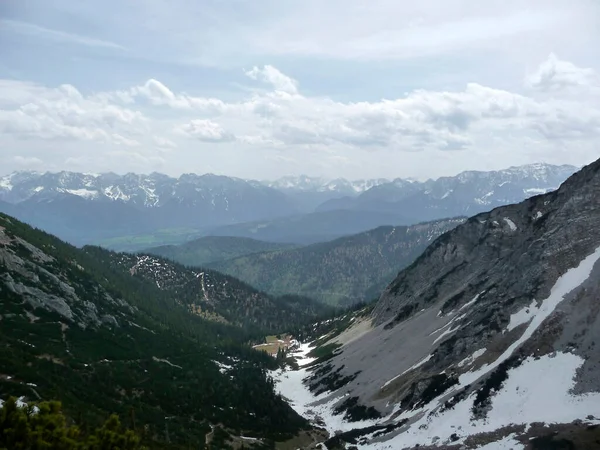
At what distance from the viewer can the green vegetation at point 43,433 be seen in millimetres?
32812

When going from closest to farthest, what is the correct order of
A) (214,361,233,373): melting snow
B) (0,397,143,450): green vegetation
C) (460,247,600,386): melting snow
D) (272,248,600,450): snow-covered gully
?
(0,397,143,450): green vegetation
(272,248,600,450): snow-covered gully
(460,247,600,386): melting snow
(214,361,233,373): melting snow

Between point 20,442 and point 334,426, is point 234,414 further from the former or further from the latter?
point 20,442

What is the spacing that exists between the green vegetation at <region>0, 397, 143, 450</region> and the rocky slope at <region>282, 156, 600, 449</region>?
199 feet

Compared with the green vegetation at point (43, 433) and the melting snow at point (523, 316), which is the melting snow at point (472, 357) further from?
the green vegetation at point (43, 433)

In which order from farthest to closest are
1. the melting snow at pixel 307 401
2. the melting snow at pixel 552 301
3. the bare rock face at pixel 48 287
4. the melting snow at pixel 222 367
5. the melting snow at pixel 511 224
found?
the melting snow at pixel 511 224, the melting snow at pixel 222 367, the bare rock face at pixel 48 287, the melting snow at pixel 307 401, the melting snow at pixel 552 301

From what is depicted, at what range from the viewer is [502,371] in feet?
311

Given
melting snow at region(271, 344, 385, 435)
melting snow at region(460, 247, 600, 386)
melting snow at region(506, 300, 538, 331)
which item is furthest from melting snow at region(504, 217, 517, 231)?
melting snow at region(271, 344, 385, 435)

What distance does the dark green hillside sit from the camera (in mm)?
84938

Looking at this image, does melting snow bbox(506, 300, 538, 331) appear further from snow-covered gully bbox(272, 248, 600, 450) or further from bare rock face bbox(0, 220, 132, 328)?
bare rock face bbox(0, 220, 132, 328)

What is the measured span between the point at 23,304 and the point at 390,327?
111 m

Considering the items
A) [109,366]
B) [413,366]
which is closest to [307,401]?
[413,366]

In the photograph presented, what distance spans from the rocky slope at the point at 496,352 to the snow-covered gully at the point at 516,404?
251mm

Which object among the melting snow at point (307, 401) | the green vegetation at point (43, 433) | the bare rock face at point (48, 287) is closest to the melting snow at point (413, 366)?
the melting snow at point (307, 401)

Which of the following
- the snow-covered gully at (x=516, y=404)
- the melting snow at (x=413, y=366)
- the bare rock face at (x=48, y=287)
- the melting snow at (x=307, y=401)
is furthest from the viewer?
the bare rock face at (x=48, y=287)
